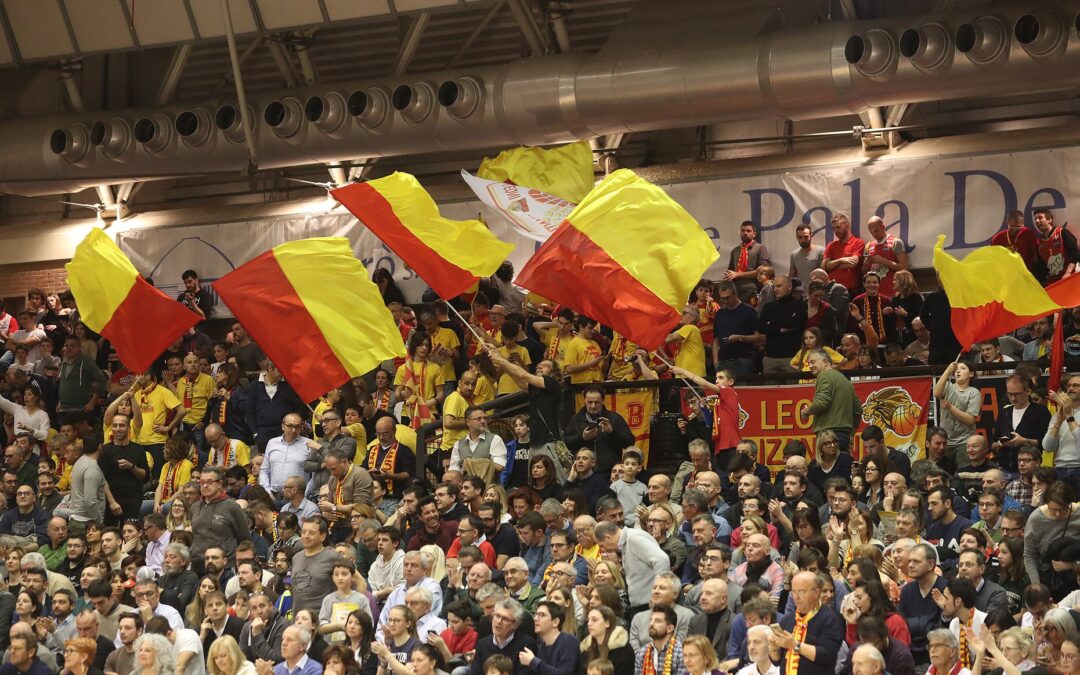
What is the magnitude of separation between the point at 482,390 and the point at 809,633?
22.4 feet

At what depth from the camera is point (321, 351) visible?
46.7ft

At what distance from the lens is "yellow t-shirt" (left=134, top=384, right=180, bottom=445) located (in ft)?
60.7

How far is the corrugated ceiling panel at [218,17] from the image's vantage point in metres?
22.1

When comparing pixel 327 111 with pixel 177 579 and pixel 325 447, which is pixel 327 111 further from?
pixel 177 579

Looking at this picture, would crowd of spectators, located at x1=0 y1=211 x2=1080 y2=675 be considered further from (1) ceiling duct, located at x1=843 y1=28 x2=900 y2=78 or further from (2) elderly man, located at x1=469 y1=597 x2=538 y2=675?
(1) ceiling duct, located at x1=843 y1=28 x2=900 y2=78

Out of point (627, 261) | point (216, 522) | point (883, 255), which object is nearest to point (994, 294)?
point (627, 261)

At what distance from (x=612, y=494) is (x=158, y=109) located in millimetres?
11470

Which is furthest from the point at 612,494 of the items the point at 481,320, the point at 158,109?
the point at 158,109

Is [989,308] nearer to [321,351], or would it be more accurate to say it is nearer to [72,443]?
[321,351]

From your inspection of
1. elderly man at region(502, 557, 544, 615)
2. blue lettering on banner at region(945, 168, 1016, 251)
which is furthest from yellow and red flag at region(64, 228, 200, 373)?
blue lettering on banner at region(945, 168, 1016, 251)

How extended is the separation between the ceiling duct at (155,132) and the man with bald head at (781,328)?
9528 millimetres

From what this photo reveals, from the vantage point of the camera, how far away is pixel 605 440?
1596 cm

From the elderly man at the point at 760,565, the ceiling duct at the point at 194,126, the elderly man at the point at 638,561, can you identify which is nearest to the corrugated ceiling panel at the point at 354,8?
the ceiling duct at the point at 194,126

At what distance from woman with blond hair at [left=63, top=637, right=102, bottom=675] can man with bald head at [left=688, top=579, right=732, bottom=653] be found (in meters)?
4.77
